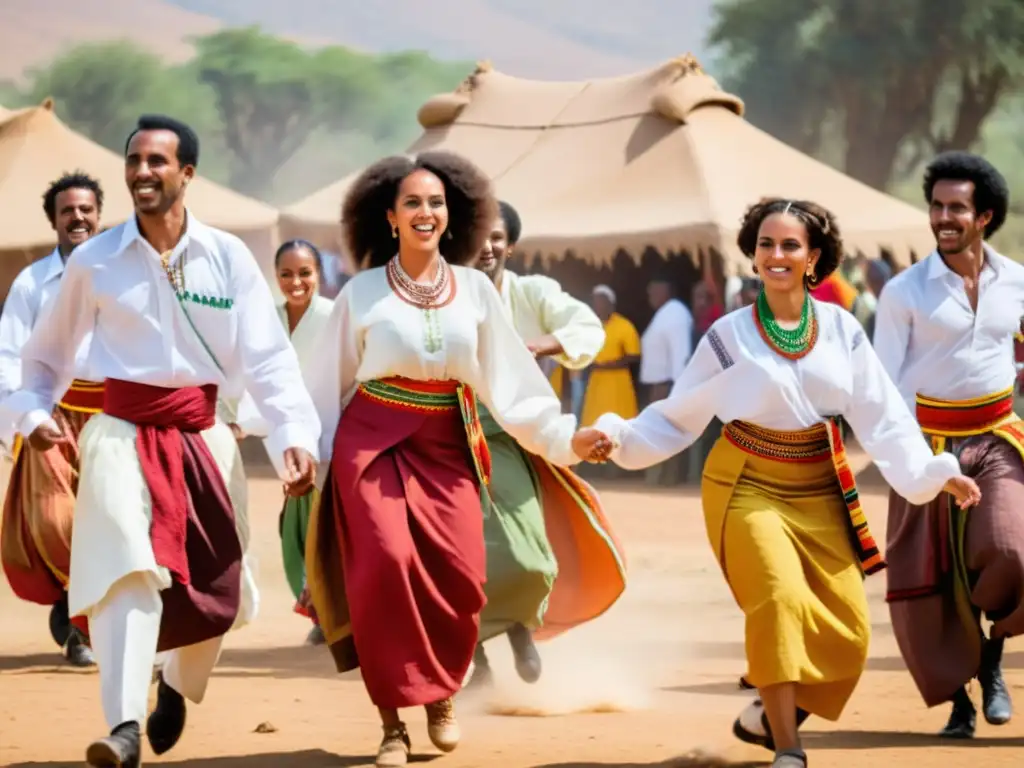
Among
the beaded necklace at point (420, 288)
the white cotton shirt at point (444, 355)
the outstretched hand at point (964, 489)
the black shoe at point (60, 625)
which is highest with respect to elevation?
the beaded necklace at point (420, 288)

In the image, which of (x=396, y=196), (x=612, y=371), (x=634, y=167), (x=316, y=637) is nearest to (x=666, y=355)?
(x=612, y=371)

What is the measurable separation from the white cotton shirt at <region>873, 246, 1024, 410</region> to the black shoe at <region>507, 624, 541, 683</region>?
1.83m

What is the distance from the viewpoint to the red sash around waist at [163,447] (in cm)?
643

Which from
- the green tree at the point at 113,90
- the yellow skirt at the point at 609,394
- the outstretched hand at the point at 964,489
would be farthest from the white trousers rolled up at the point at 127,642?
the green tree at the point at 113,90

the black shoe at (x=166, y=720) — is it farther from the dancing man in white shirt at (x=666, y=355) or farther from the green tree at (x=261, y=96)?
the green tree at (x=261, y=96)

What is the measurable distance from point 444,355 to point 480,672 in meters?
1.98

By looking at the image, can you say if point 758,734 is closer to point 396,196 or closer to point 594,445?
point 594,445

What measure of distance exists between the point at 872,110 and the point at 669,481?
32589 millimetres

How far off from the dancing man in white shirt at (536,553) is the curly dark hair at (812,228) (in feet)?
4.72

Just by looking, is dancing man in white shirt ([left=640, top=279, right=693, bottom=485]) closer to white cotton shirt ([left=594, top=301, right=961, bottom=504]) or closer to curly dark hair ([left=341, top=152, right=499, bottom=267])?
curly dark hair ([left=341, top=152, right=499, bottom=267])

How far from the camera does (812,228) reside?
674 cm

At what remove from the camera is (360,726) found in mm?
7672

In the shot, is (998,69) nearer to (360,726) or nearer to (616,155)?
(616,155)

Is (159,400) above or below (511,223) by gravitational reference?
below
